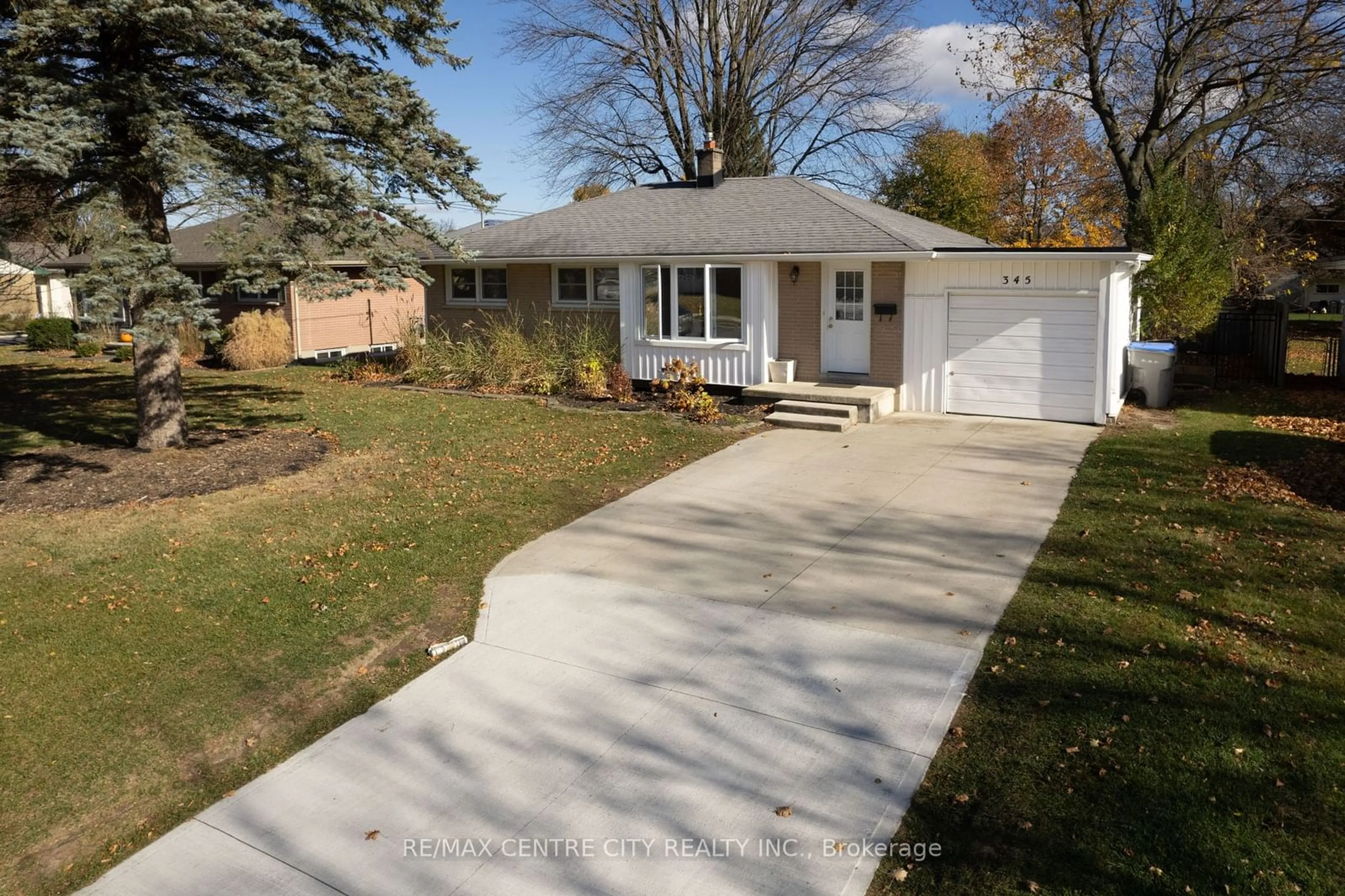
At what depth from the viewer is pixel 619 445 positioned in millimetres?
12688

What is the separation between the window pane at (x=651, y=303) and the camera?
16.8m

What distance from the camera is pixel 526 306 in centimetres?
1906

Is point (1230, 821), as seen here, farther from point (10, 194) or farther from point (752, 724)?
point (10, 194)

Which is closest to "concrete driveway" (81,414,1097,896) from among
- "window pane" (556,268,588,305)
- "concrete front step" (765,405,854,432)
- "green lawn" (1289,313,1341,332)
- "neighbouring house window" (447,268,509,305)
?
"concrete front step" (765,405,854,432)

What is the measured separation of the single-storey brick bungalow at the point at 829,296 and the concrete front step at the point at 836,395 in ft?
0.81

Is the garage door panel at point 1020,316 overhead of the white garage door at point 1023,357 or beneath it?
overhead

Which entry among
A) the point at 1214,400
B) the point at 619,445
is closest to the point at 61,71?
the point at 619,445

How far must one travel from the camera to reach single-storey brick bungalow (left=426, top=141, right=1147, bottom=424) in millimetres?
13680

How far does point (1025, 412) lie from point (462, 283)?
12.2 m

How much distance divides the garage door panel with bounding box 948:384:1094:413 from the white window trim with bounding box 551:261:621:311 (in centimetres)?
652

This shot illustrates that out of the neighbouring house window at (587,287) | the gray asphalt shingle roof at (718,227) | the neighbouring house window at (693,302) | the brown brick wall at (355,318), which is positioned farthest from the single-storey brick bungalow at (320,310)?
the neighbouring house window at (693,302)

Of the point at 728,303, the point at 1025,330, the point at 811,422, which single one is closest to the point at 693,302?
the point at 728,303

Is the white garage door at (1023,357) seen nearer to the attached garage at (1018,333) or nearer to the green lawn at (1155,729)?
the attached garage at (1018,333)

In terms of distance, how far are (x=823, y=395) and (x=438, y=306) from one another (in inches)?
393
